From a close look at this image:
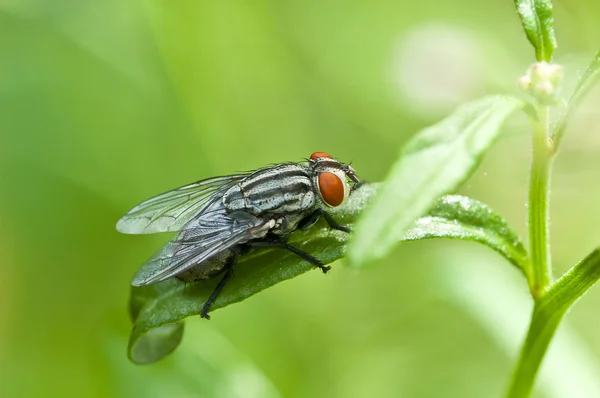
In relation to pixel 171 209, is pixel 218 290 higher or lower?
lower

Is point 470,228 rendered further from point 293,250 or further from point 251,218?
point 251,218

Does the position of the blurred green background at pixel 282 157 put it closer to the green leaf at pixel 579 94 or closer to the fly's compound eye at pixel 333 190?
the fly's compound eye at pixel 333 190

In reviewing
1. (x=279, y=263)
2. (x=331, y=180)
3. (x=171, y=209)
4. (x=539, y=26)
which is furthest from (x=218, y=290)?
(x=539, y=26)

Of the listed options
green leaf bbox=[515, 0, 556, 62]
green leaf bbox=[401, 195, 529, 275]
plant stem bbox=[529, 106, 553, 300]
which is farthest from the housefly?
green leaf bbox=[515, 0, 556, 62]

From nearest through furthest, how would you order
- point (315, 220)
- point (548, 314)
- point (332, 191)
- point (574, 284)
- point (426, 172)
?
point (426, 172) → point (574, 284) → point (548, 314) → point (332, 191) → point (315, 220)

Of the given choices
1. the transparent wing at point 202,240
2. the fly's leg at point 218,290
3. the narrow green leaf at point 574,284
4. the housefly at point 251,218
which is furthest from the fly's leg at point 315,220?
the narrow green leaf at point 574,284

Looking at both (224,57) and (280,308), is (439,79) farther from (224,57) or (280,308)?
(280,308)

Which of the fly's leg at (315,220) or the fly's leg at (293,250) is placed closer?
the fly's leg at (293,250)

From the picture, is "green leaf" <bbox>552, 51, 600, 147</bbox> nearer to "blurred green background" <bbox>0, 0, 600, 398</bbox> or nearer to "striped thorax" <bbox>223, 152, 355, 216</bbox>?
"striped thorax" <bbox>223, 152, 355, 216</bbox>
